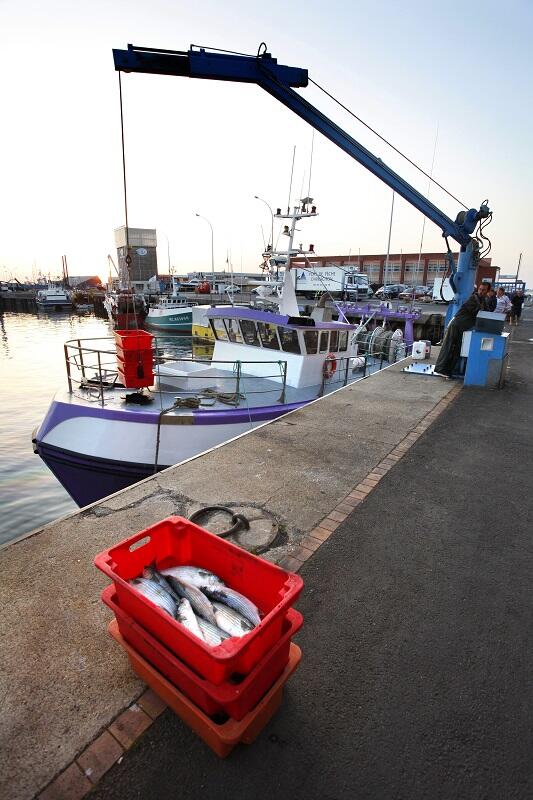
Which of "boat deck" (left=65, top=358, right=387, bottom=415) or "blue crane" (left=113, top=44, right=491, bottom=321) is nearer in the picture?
"blue crane" (left=113, top=44, right=491, bottom=321)

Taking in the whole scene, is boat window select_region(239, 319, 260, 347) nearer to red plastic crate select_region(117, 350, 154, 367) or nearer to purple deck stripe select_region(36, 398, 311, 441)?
purple deck stripe select_region(36, 398, 311, 441)

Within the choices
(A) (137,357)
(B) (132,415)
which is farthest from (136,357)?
(B) (132,415)

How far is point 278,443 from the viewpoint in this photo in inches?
220

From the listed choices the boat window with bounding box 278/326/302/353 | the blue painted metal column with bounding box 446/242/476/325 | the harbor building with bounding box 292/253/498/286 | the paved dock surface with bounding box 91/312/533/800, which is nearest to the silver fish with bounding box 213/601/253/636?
the paved dock surface with bounding box 91/312/533/800

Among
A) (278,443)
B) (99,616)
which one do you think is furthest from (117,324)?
(99,616)

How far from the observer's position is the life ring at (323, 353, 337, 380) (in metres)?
10.0

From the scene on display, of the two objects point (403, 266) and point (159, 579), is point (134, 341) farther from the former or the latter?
point (403, 266)

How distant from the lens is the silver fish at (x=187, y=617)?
→ 1935 millimetres

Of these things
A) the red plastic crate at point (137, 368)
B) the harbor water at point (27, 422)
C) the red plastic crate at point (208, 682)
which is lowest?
the harbor water at point (27, 422)

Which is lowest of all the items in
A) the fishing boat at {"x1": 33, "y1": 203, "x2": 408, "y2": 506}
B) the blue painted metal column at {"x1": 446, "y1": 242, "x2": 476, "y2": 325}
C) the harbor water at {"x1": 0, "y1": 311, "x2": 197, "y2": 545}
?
the harbor water at {"x1": 0, "y1": 311, "x2": 197, "y2": 545}

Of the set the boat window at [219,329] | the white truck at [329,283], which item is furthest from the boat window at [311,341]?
the white truck at [329,283]

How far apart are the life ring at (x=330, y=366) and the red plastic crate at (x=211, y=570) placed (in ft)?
25.7

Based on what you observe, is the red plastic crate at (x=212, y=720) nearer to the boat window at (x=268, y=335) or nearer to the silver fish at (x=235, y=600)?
the silver fish at (x=235, y=600)

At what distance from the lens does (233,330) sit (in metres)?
10.4
